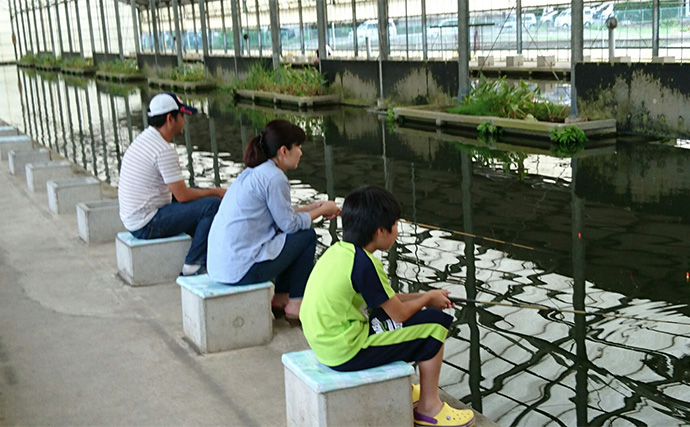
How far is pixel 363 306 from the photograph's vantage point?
441 centimetres

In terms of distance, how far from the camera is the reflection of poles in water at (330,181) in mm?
9633

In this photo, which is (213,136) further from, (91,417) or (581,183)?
(91,417)

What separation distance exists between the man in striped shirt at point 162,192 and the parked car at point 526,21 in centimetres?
2566

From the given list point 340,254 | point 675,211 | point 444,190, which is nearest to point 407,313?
point 340,254

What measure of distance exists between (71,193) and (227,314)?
18.2ft

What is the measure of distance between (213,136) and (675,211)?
11.7 meters

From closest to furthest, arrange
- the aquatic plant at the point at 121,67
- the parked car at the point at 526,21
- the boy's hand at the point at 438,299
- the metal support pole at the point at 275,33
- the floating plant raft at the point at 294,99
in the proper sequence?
the boy's hand at the point at 438,299
the floating plant raft at the point at 294,99
the metal support pole at the point at 275,33
the parked car at the point at 526,21
the aquatic plant at the point at 121,67

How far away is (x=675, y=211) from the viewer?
32.0 feet

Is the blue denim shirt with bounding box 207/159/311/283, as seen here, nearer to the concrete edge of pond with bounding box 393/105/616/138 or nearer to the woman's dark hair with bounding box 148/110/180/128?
the woman's dark hair with bounding box 148/110/180/128

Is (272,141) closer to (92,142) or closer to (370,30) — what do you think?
(92,142)

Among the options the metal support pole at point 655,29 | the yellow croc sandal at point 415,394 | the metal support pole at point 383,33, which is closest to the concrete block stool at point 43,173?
the yellow croc sandal at point 415,394

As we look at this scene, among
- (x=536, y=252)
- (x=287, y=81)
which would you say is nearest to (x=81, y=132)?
(x=287, y=81)

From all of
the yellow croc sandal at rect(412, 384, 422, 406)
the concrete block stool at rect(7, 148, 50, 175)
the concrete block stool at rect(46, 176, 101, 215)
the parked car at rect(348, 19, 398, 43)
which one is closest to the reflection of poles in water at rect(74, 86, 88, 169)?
the concrete block stool at rect(7, 148, 50, 175)

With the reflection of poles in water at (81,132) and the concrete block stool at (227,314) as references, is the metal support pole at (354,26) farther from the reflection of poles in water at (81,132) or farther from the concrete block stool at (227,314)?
the concrete block stool at (227,314)
